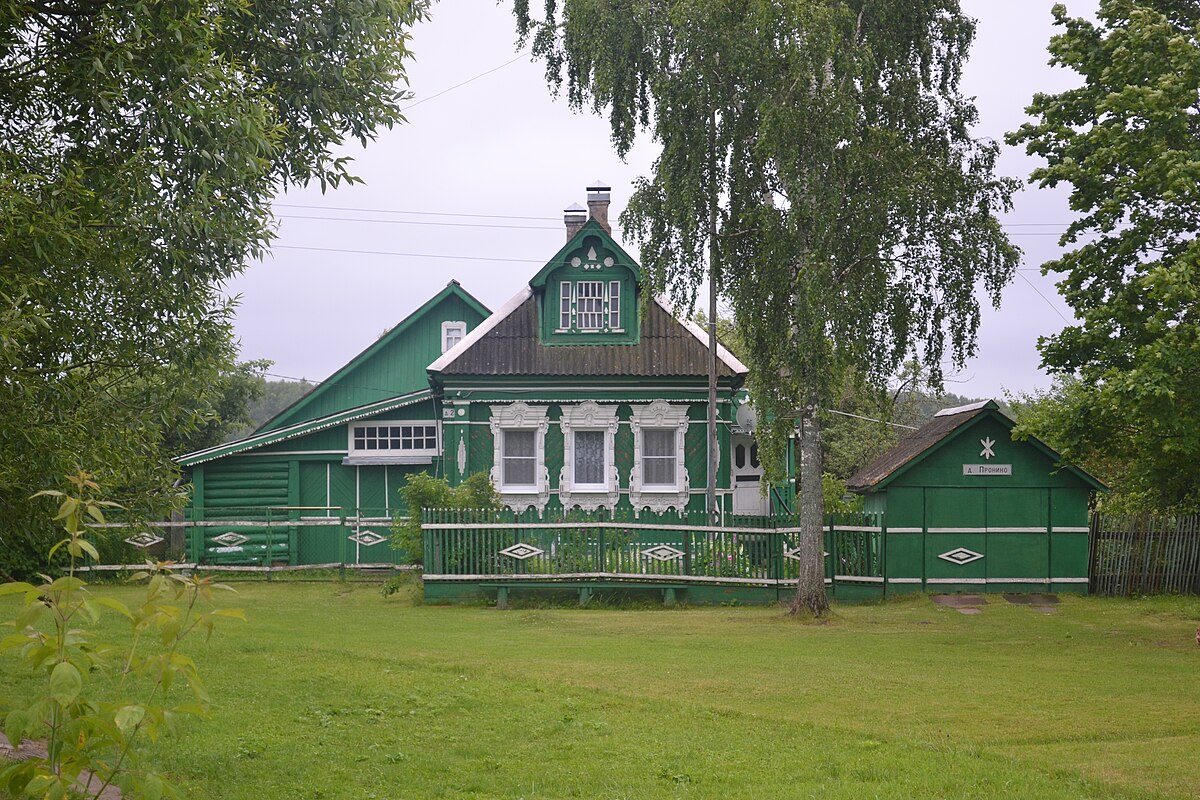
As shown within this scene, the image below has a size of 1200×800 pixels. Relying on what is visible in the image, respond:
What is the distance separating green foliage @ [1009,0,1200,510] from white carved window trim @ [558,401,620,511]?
10295 millimetres

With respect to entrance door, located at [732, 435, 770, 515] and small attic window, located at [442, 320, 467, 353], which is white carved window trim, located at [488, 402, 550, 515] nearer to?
entrance door, located at [732, 435, 770, 515]

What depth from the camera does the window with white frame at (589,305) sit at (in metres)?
28.4

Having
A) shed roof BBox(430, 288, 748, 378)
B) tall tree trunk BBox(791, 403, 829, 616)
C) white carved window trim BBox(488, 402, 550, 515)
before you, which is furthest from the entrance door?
tall tree trunk BBox(791, 403, 829, 616)

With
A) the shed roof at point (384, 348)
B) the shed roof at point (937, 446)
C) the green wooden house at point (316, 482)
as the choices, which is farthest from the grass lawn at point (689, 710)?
the shed roof at point (384, 348)

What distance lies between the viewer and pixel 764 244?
18891 millimetres

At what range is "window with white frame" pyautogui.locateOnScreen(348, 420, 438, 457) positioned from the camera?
29453mm

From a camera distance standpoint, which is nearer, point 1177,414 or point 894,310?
point 1177,414

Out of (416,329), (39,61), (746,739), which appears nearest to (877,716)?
(746,739)

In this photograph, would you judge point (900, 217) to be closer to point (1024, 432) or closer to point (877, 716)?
point (1024, 432)

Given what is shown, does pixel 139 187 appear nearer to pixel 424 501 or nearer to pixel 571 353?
pixel 424 501

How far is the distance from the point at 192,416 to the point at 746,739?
561 cm

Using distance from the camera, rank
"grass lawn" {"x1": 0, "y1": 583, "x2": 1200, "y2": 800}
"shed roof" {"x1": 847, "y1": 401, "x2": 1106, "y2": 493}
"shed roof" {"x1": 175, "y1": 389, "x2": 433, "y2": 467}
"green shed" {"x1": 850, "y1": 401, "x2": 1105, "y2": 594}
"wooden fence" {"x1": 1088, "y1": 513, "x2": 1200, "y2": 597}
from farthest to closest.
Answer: "shed roof" {"x1": 175, "y1": 389, "x2": 433, "y2": 467}
"wooden fence" {"x1": 1088, "y1": 513, "x2": 1200, "y2": 597}
"green shed" {"x1": 850, "y1": 401, "x2": 1105, "y2": 594}
"shed roof" {"x1": 847, "y1": 401, "x2": 1106, "y2": 493}
"grass lawn" {"x1": 0, "y1": 583, "x2": 1200, "y2": 800}

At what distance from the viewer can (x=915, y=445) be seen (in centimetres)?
2369

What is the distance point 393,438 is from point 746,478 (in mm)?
9052
